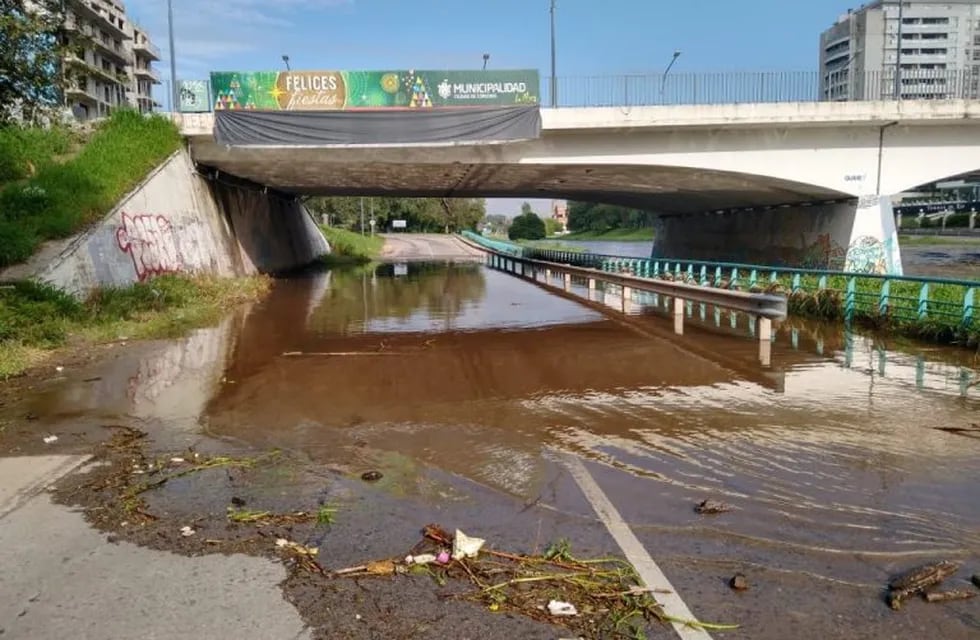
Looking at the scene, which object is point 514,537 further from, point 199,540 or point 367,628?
point 199,540

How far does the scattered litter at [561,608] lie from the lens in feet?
12.2

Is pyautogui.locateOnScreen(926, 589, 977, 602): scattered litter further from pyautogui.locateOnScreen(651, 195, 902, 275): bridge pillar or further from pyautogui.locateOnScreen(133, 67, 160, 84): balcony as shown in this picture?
pyautogui.locateOnScreen(133, 67, 160, 84): balcony

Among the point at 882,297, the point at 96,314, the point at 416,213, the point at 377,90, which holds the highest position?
the point at 377,90

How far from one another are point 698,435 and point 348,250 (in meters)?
55.2

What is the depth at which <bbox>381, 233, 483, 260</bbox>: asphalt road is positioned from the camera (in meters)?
62.4

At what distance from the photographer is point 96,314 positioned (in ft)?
48.6

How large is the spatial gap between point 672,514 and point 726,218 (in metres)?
36.1

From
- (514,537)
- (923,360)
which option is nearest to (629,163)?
(923,360)

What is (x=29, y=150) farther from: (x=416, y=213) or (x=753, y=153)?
(x=416, y=213)

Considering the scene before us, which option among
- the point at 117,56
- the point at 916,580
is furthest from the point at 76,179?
the point at 117,56

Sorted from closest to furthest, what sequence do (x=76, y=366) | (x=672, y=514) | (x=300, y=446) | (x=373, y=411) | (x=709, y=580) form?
(x=709, y=580), (x=672, y=514), (x=300, y=446), (x=373, y=411), (x=76, y=366)

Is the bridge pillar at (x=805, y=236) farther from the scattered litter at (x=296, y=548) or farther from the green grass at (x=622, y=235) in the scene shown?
the green grass at (x=622, y=235)

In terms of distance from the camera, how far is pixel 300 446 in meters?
6.95

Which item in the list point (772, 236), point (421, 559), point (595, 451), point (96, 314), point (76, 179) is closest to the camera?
point (421, 559)
